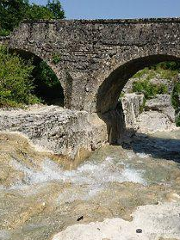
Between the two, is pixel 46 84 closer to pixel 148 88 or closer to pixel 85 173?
pixel 85 173

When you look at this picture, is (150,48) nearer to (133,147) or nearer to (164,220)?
(133,147)

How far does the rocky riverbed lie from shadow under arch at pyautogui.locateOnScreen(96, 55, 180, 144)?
436cm

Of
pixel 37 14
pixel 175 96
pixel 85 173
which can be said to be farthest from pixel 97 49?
pixel 175 96

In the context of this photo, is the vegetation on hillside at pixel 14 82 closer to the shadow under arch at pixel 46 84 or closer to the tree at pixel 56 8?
the shadow under arch at pixel 46 84

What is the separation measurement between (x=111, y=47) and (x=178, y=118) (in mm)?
13466

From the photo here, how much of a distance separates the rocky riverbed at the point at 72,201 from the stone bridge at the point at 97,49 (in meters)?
4.16

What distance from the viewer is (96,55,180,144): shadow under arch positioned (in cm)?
1430

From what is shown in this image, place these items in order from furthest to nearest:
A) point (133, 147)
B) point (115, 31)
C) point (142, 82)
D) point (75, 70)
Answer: point (142, 82), point (133, 147), point (75, 70), point (115, 31)

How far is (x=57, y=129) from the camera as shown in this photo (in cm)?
1108

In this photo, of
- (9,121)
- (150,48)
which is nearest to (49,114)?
(9,121)

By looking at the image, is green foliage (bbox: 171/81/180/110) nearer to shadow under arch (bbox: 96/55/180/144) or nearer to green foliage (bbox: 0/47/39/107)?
shadow under arch (bbox: 96/55/180/144)

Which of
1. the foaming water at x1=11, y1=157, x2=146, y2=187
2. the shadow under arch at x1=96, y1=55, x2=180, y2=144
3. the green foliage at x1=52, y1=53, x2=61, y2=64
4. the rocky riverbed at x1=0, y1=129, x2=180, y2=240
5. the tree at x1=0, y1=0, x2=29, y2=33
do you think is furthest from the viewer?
the tree at x1=0, y1=0, x2=29, y2=33

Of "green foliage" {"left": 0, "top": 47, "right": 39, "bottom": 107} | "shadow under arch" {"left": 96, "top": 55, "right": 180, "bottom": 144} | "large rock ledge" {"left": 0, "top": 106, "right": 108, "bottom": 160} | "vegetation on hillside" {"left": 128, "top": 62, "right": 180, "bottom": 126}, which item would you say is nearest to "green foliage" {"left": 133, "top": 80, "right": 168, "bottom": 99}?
"vegetation on hillside" {"left": 128, "top": 62, "right": 180, "bottom": 126}

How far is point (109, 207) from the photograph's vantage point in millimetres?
6934
